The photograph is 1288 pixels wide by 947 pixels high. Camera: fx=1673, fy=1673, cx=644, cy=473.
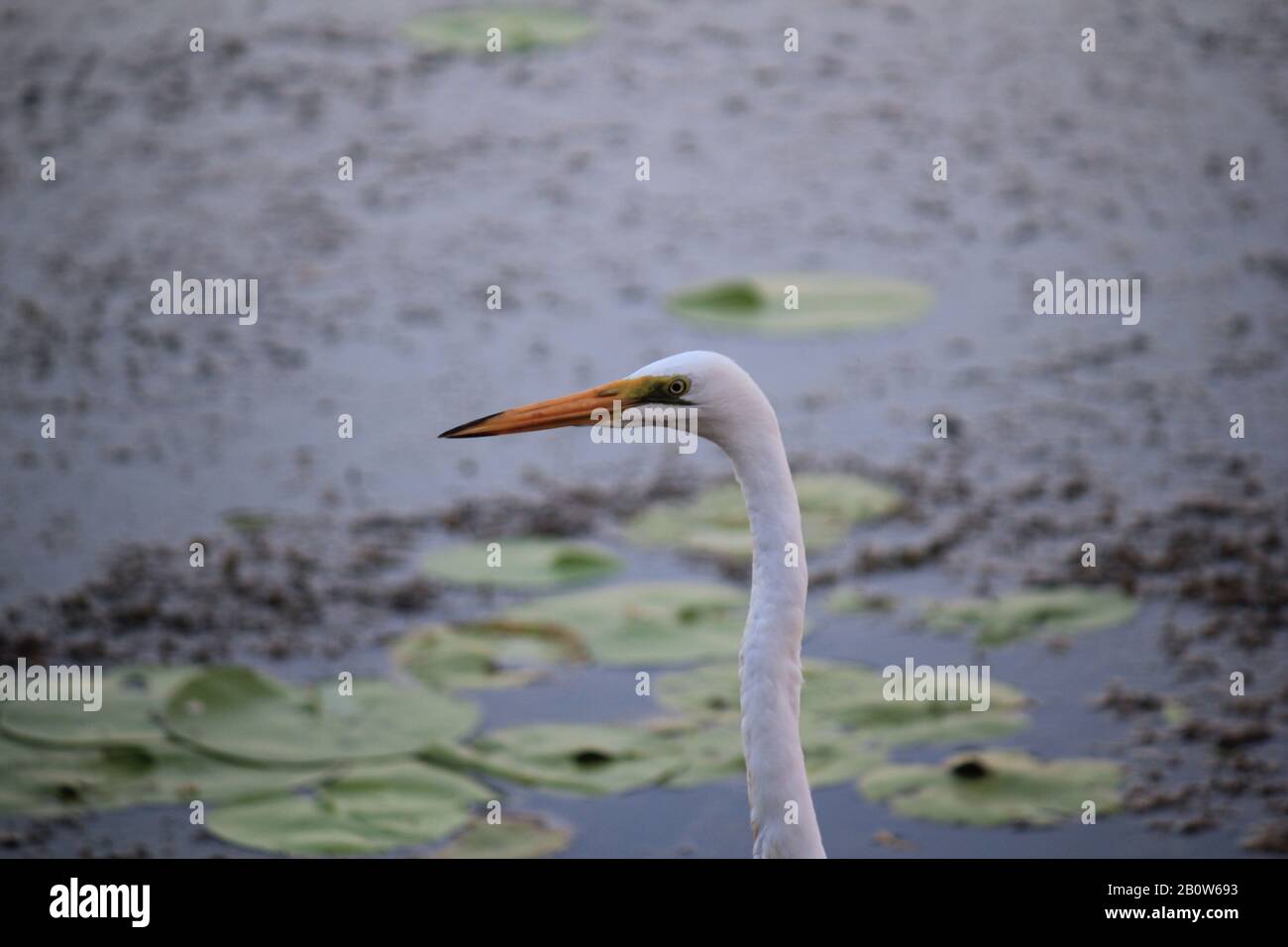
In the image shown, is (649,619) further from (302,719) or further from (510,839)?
(302,719)


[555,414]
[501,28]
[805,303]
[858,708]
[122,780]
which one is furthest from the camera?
[501,28]

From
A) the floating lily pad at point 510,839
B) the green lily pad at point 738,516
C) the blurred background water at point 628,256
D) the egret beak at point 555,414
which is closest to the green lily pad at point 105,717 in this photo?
the blurred background water at point 628,256

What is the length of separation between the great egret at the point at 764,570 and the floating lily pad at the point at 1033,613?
76.9 inches

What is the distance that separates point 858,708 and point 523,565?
3.60ft

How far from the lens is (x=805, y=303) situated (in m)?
6.09

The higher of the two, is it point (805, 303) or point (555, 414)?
point (805, 303)

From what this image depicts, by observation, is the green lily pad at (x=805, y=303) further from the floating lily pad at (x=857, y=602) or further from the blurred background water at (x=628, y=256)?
the floating lily pad at (x=857, y=602)

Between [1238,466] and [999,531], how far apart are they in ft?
2.96

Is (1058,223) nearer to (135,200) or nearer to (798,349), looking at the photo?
(798,349)

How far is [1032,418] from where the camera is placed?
5.54 m

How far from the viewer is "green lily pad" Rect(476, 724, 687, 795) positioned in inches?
150

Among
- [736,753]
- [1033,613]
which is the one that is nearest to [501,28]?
[1033,613]

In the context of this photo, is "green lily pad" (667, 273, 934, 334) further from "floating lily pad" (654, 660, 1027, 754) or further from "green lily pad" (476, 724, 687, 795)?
"green lily pad" (476, 724, 687, 795)
